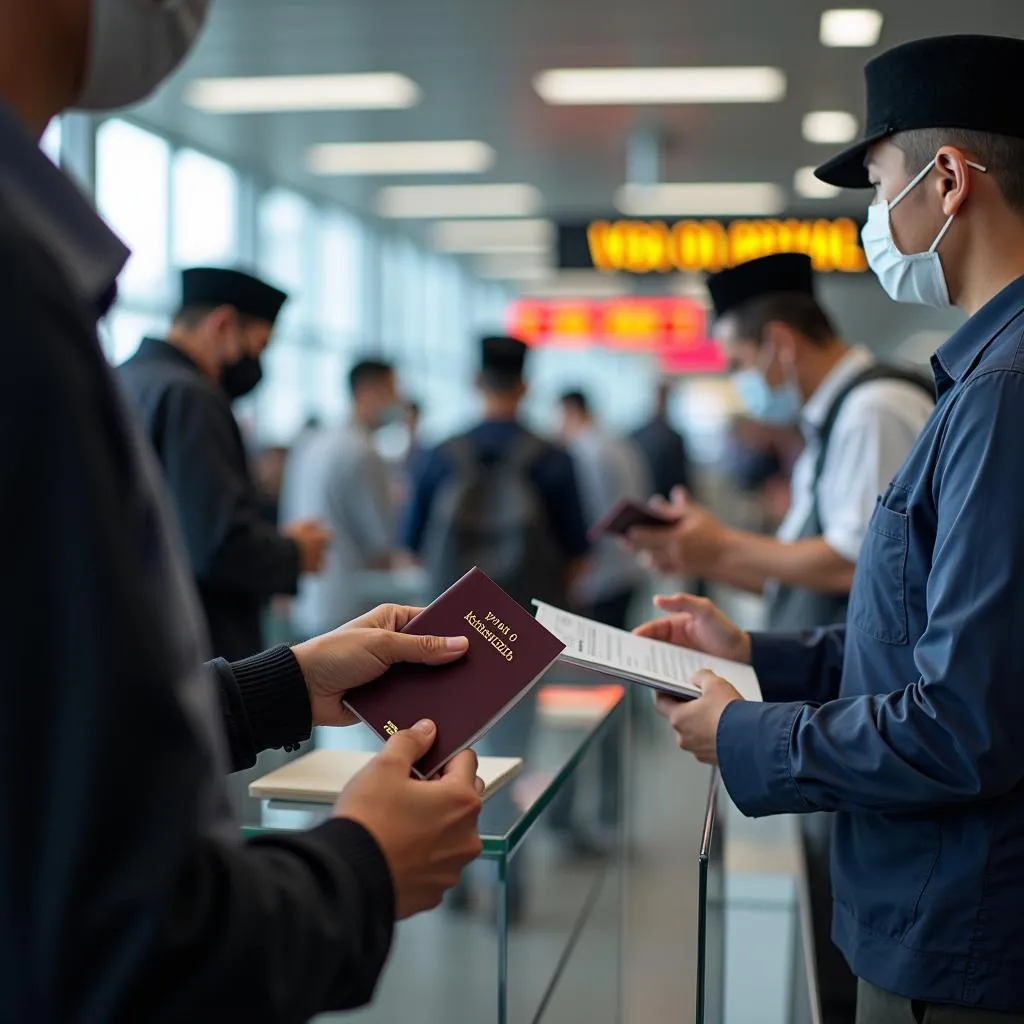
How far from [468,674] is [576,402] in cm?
653

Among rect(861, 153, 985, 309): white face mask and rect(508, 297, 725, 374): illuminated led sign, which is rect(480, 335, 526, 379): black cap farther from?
rect(508, 297, 725, 374): illuminated led sign

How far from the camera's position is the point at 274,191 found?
33.2 ft

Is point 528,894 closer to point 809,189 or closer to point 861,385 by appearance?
point 861,385

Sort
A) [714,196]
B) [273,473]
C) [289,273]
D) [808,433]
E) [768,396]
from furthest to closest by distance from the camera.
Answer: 1. [289,273]
2. [714,196]
3. [273,473]
4. [768,396]
5. [808,433]

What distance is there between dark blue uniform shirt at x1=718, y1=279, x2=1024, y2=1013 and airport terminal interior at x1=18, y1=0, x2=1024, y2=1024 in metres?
0.19

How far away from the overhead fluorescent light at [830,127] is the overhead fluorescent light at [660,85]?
47 centimetres

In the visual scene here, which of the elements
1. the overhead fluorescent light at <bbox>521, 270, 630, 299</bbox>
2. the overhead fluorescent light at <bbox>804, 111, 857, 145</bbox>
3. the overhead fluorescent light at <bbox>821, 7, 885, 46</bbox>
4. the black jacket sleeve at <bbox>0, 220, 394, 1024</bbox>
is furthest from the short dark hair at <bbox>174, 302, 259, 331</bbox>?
the overhead fluorescent light at <bbox>521, 270, 630, 299</bbox>

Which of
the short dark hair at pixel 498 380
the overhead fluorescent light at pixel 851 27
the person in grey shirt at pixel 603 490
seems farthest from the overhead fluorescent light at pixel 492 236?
the short dark hair at pixel 498 380

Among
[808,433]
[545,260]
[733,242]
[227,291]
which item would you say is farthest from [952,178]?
[545,260]

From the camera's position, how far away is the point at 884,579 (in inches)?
57.8

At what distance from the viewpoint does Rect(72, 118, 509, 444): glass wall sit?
25.1ft

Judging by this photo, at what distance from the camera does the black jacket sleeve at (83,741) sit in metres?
0.67

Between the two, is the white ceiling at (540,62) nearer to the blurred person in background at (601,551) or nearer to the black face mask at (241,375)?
the blurred person in background at (601,551)

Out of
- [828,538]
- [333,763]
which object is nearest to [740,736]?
[333,763]
